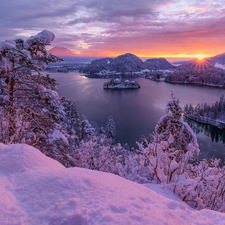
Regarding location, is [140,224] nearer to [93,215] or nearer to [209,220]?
[93,215]

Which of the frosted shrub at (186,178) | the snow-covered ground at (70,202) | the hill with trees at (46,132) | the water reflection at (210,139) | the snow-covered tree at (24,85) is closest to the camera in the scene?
the snow-covered ground at (70,202)

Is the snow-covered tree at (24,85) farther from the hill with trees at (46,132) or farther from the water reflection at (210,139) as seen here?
the water reflection at (210,139)

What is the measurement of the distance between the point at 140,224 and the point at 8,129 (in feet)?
19.2

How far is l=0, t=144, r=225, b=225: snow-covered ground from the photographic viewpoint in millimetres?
1874

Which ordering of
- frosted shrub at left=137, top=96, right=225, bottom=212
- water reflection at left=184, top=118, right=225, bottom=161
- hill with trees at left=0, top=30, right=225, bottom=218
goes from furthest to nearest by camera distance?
water reflection at left=184, top=118, right=225, bottom=161, hill with trees at left=0, top=30, right=225, bottom=218, frosted shrub at left=137, top=96, right=225, bottom=212

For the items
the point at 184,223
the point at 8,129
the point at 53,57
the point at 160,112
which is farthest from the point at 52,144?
the point at 160,112

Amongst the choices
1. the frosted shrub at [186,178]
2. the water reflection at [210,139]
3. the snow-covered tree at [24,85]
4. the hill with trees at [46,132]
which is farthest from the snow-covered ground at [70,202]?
the water reflection at [210,139]

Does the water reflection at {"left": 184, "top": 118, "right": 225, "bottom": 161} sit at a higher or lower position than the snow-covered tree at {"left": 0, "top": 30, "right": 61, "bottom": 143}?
lower

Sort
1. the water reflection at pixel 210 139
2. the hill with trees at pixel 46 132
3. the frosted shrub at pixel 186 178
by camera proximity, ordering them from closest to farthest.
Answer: the frosted shrub at pixel 186 178, the hill with trees at pixel 46 132, the water reflection at pixel 210 139

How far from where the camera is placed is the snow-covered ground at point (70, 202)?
6.15 feet

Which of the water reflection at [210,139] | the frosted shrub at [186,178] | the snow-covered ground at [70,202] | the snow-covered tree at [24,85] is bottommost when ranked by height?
the water reflection at [210,139]

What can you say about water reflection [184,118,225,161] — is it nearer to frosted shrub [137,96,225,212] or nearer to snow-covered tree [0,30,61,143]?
frosted shrub [137,96,225,212]

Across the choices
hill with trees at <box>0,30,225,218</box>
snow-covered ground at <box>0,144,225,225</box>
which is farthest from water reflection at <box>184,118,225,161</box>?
snow-covered ground at <box>0,144,225,225</box>

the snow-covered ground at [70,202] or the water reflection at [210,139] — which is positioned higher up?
the snow-covered ground at [70,202]
